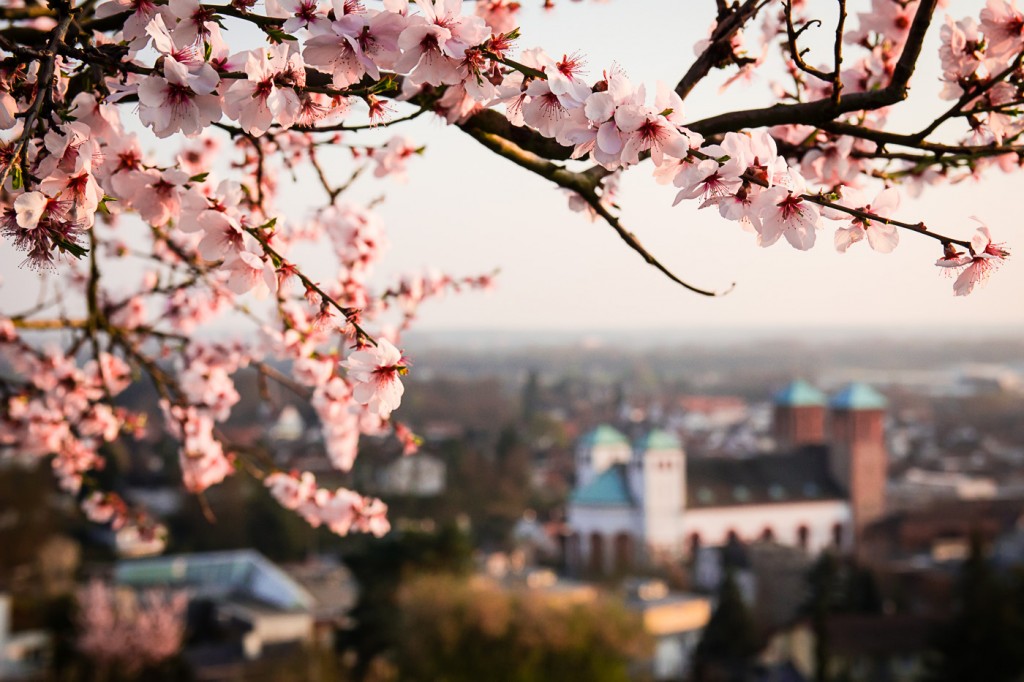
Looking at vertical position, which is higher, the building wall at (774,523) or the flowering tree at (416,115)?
the flowering tree at (416,115)

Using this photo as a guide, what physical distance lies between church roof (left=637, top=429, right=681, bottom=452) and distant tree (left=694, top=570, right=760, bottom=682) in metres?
14.4

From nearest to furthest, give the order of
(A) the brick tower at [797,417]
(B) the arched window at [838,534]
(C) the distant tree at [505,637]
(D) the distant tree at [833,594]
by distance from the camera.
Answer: (C) the distant tree at [505,637], (D) the distant tree at [833,594], (B) the arched window at [838,534], (A) the brick tower at [797,417]

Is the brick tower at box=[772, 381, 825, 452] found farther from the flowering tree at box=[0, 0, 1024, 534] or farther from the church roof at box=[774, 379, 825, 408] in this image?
the flowering tree at box=[0, 0, 1024, 534]

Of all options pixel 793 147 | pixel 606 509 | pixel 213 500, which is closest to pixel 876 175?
pixel 793 147

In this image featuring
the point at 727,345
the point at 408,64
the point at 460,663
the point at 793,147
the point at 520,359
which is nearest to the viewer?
the point at 408,64

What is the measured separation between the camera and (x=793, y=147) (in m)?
1.95

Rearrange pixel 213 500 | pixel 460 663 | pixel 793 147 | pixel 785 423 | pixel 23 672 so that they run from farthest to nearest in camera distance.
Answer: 1. pixel 785 423
2. pixel 213 500
3. pixel 23 672
4. pixel 460 663
5. pixel 793 147

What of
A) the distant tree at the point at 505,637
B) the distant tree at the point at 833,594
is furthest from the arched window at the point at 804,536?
the distant tree at the point at 505,637

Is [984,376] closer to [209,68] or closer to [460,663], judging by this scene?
[460,663]

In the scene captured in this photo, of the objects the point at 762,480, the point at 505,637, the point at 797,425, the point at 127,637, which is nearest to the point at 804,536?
the point at 762,480

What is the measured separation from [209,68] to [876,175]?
1.27m

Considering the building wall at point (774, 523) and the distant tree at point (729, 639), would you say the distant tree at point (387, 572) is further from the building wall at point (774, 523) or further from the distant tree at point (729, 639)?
the building wall at point (774, 523)

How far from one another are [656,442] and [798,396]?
36.4 feet

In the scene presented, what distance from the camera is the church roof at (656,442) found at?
38.2m
